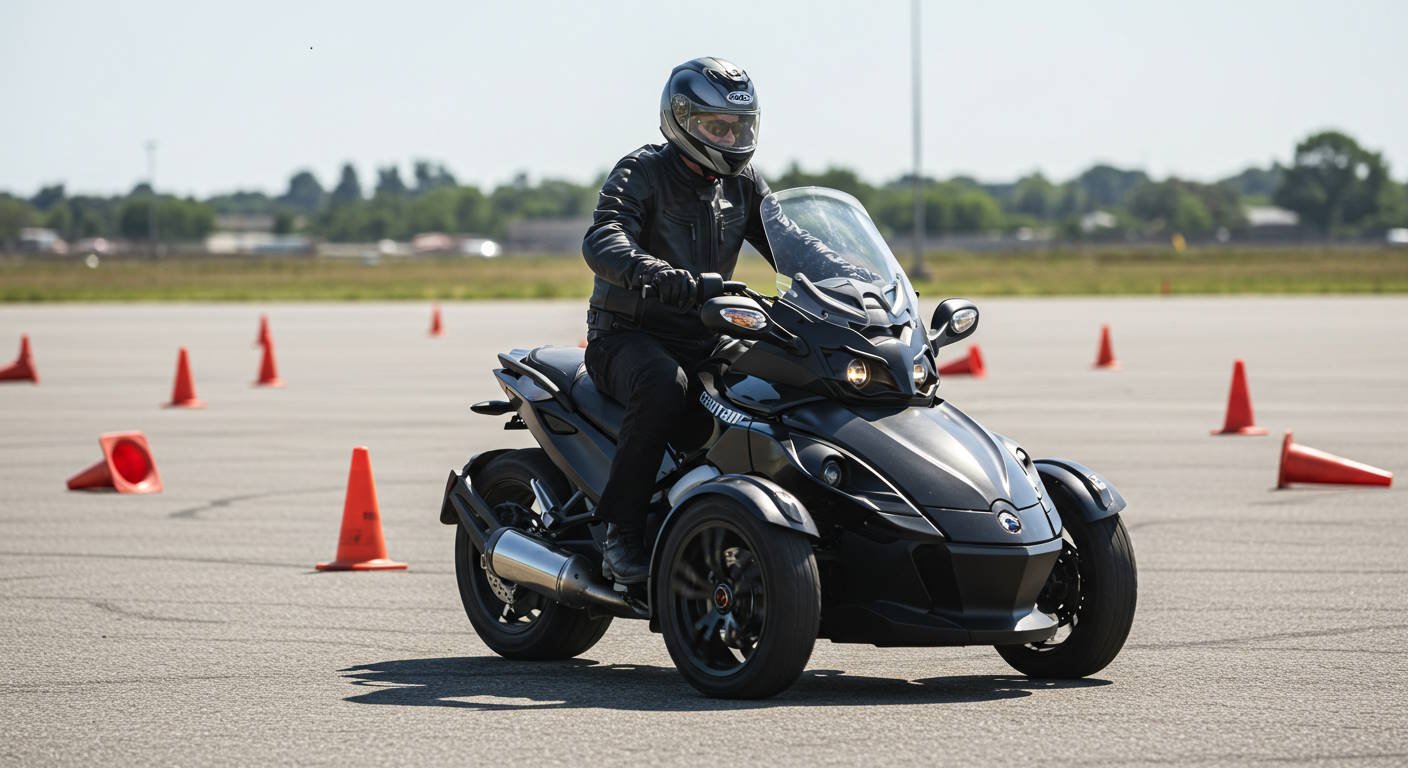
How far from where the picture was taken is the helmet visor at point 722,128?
22.4ft

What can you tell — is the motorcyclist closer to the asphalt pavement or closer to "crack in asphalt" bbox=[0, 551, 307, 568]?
the asphalt pavement

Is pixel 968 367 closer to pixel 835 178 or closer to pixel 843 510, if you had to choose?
pixel 843 510

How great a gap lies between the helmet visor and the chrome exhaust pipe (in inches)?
59.9

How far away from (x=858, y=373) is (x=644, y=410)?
755 millimetres

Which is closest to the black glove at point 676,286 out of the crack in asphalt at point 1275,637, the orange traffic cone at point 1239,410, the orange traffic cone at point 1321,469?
the crack in asphalt at point 1275,637

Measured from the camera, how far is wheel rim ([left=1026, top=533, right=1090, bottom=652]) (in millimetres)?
6668

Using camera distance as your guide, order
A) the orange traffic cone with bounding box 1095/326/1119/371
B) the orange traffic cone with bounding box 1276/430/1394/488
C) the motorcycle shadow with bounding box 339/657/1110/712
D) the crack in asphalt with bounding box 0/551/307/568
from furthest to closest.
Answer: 1. the orange traffic cone with bounding box 1095/326/1119/371
2. the orange traffic cone with bounding box 1276/430/1394/488
3. the crack in asphalt with bounding box 0/551/307/568
4. the motorcycle shadow with bounding box 339/657/1110/712

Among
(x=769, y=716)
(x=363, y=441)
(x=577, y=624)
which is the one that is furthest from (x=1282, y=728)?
(x=363, y=441)

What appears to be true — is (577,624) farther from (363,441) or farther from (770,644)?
(363,441)

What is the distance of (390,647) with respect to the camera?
7.68 metres

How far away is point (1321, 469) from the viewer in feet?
42.3

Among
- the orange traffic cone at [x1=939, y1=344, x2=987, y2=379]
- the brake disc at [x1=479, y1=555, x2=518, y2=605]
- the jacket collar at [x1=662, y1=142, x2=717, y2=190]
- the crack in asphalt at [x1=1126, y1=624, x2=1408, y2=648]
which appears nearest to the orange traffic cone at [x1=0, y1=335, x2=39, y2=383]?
the orange traffic cone at [x1=939, y1=344, x2=987, y2=379]

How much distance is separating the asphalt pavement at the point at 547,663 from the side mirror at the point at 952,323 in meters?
1.17

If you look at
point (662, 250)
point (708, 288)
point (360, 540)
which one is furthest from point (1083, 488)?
point (360, 540)
